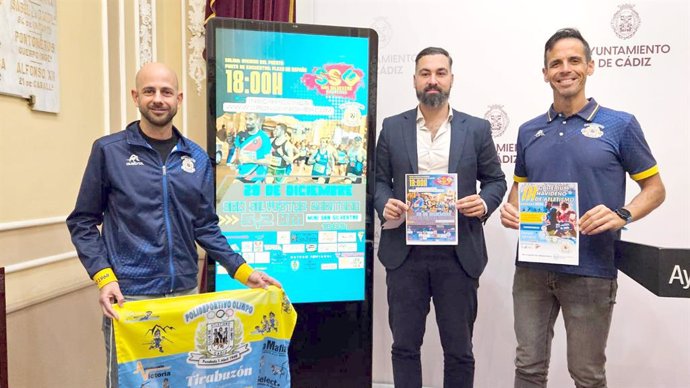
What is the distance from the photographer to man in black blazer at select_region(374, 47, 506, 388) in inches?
87.1

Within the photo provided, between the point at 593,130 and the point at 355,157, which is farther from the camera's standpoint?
the point at 355,157

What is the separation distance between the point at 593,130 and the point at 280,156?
1303mm

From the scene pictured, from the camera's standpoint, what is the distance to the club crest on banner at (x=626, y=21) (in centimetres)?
271

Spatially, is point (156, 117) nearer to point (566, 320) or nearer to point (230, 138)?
point (230, 138)

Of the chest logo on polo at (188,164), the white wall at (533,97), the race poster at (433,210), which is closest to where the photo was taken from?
the chest logo on polo at (188,164)

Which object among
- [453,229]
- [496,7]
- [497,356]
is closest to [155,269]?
[453,229]

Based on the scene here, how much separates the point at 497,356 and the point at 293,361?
127 centimetres

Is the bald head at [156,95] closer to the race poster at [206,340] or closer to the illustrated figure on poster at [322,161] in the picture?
the race poster at [206,340]

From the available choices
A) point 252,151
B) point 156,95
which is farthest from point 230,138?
point 156,95

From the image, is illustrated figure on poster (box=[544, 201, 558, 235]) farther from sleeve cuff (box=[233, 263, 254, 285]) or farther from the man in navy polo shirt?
sleeve cuff (box=[233, 263, 254, 285])

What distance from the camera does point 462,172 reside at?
2.23 meters

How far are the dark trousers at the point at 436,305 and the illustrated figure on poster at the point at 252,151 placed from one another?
29.6 inches

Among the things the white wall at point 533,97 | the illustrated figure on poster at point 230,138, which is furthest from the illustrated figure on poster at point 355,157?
the white wall at point 533,97

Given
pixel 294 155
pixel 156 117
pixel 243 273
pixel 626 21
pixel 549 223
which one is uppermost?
pixel 626 21
